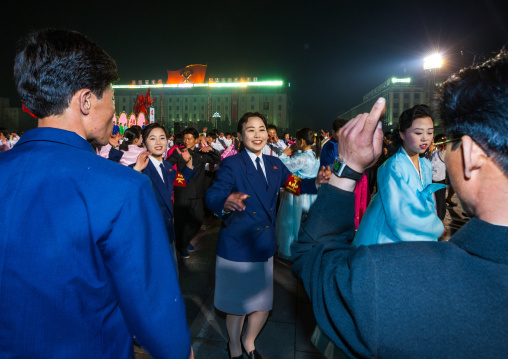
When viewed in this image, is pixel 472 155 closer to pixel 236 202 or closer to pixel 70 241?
pixel 70 241

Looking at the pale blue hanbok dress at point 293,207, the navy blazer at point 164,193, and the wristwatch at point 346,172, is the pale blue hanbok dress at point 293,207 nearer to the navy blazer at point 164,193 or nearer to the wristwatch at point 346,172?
the navy blazer at point 164,193

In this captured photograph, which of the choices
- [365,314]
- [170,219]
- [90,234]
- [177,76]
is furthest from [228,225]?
[177,76]

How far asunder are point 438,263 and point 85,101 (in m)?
1.40

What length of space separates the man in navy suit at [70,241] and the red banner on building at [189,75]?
83389 mm

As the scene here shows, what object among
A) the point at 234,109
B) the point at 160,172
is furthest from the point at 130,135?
the point at 234,109

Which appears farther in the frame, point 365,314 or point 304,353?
point 304,353

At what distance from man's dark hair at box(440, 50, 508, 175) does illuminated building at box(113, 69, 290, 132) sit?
80.0 meters

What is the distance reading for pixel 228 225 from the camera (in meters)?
2.70

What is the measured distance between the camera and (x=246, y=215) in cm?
270

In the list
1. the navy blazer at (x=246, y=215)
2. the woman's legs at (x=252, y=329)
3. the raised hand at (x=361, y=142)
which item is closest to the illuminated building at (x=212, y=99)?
the navy blazer at (x=246, y=215)

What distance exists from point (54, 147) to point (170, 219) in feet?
8.35

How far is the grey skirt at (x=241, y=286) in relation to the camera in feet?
8.99

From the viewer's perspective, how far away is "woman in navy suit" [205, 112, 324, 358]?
268cm

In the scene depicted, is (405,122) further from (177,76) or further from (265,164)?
(177,76)
